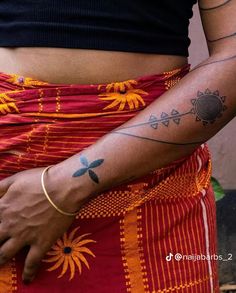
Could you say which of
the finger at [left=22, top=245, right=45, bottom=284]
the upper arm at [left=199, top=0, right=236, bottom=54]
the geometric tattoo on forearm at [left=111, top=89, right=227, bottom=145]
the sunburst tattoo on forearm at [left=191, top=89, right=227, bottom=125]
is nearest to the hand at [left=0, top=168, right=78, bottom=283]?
the finger at [left=22, top=245, right=45, bottom=284]

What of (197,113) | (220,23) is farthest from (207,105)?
(220,23)

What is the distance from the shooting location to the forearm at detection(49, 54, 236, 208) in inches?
61.4

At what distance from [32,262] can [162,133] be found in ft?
1.38

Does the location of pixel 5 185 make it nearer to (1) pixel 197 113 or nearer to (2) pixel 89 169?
(2) pixel 89 169

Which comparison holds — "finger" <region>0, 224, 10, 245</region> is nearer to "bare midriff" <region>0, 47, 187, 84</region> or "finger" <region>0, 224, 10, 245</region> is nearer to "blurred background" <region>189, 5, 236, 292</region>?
"bare midriff" <region>0, 47, 187, 84</region>

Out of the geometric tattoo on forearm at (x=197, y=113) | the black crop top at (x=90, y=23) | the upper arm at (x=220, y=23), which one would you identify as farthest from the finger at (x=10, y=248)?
the upper arm at (x=220, y=23)

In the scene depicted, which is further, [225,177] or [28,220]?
[225,177]

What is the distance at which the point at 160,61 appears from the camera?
1.73m

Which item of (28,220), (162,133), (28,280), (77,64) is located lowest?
(28,280)

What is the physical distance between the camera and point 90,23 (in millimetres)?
1648

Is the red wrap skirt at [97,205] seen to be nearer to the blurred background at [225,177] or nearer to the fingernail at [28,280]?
the fingernail at [28,280]

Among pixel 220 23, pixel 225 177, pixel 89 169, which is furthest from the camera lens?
pixel 225 177

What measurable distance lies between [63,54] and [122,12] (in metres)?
0.17

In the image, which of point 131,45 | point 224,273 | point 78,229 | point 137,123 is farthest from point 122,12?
point 224,273
